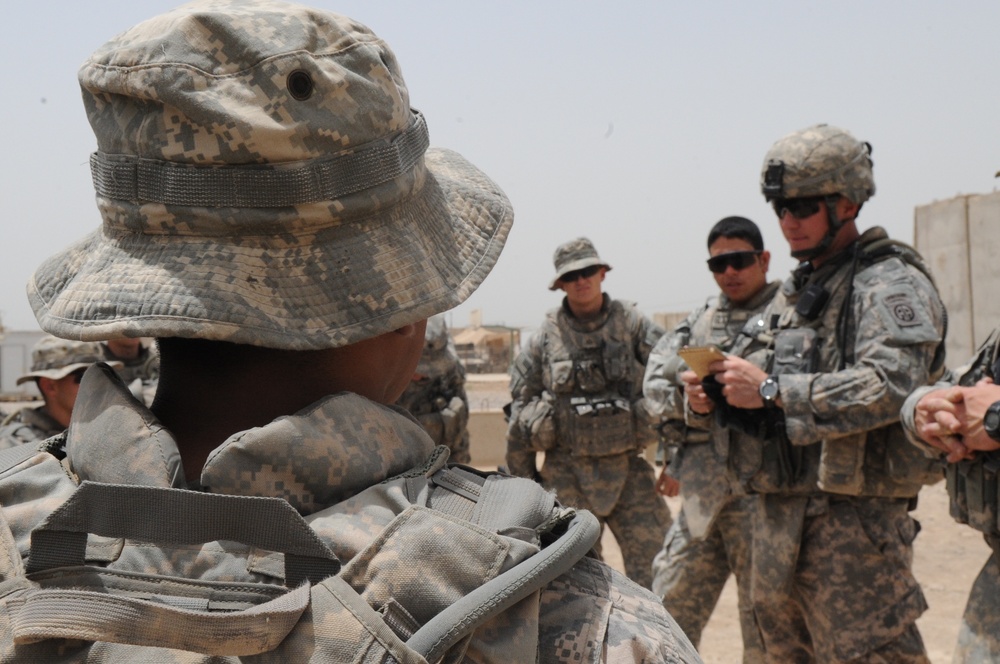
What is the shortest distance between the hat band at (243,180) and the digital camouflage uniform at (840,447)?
320 cm

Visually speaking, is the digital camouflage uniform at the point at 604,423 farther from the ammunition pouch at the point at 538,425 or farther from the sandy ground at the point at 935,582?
the sandy ground at the point at 935,582

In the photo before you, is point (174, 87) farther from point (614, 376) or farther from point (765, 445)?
point (614, 376)

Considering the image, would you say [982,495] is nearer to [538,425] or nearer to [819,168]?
[819,168]

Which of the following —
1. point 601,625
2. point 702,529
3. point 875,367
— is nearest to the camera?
point 601,625

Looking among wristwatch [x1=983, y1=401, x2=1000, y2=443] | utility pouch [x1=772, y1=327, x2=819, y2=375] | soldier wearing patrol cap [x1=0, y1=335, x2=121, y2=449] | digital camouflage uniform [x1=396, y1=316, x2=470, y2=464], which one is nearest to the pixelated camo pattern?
wristwatch [x1=983, y1=401, x2=1000, y2=443]

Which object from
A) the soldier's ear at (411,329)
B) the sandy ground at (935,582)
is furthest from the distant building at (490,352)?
the soldier's ear at (411,329)

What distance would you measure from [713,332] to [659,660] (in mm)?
4605

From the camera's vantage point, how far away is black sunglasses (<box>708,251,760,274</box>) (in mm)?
5566

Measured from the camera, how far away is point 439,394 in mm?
7996

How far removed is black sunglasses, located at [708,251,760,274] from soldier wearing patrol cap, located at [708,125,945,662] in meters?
1.01

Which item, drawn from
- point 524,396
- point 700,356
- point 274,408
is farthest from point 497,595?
point 524,396

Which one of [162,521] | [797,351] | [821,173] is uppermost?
[162,521]

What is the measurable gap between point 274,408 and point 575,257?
19.5 ft

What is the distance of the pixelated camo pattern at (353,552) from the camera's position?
952 millimetres
